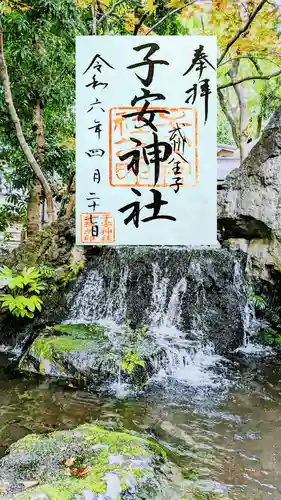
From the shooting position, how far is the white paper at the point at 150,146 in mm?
3182

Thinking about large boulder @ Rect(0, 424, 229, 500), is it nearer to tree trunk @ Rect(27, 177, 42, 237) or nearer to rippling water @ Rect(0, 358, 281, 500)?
rippling water @ Rect(0, 358, 281, 500)

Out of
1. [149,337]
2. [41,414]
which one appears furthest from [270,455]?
[149,337]

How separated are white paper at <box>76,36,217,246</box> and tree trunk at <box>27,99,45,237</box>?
5.68 meters

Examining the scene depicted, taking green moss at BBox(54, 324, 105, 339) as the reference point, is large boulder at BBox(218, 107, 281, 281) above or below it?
above

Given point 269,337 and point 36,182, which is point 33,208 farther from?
point 269,337

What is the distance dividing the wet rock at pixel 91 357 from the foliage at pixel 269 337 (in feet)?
7.73

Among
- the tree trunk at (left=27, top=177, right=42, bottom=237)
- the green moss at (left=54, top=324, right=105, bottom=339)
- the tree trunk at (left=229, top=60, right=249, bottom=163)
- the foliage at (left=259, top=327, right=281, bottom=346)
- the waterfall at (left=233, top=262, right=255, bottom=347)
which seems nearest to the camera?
the green moss at (left=54, top=324, right=105, bottom=339)

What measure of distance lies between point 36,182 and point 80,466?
23.5 feet

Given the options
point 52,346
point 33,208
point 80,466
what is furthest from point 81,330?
point 33,208

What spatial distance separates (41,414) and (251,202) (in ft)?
18.2

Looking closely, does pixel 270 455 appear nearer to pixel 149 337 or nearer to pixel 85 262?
pixel 149 337

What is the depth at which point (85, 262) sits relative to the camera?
7.54 meters

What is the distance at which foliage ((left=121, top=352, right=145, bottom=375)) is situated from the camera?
5.21m

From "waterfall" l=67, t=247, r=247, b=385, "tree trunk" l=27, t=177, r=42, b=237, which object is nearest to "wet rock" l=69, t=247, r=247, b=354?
"waterfall" l=67, t=247, r=247, b=385
